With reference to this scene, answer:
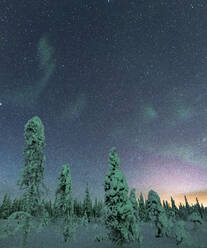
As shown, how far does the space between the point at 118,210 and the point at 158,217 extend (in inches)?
806

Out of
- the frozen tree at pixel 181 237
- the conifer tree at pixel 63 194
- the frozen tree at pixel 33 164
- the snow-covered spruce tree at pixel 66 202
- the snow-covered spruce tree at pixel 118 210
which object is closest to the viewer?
the frozen tree at pixel 33 164

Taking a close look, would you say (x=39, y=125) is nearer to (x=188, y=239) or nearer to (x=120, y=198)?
(x=120, y=198)

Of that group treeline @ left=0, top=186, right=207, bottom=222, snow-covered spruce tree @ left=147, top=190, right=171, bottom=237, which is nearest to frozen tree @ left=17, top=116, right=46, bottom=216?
treeline @ left=0, top=186, right=207, bottom=222

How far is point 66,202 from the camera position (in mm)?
31938

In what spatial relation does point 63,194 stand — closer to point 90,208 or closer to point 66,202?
point 66,202

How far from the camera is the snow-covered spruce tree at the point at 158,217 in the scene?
36.0 metres

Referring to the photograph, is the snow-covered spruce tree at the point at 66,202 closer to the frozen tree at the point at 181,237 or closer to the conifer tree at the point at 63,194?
the conifer tree at the point at 63,194

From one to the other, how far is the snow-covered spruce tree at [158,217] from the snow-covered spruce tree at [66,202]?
16926mm

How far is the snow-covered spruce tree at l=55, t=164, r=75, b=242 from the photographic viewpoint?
97.9 feet

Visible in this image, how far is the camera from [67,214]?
3120 centimetres

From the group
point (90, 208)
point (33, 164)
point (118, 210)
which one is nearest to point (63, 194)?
point (118, 210)

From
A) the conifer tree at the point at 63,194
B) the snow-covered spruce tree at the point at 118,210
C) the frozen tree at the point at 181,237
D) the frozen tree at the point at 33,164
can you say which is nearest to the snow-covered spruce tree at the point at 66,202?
the conifer tree at the point at 63,194

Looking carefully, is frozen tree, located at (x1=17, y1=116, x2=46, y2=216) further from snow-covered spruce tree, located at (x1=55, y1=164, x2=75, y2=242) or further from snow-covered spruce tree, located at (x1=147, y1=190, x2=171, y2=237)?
snow-covered spruce tree, located at (x1=147, y1=190, x2=171, y2=237)

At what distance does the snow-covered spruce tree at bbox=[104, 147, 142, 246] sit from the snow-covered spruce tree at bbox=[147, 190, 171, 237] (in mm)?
17225
